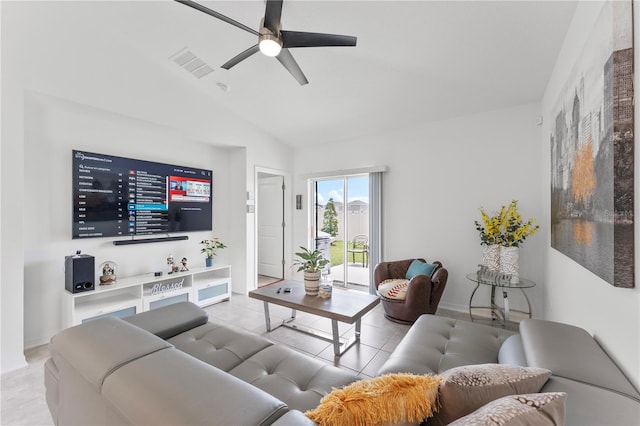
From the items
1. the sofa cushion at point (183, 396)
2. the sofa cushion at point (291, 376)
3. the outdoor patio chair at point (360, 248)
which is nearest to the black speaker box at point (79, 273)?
the sofa cushion at point (291, 376)

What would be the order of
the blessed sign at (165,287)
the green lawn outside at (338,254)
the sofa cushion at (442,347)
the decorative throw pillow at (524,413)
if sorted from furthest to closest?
1. the green lawn outside at (338,254)
2. the blessed sign at (165,287)
3. the sofa cushion at (442,347)
4. the decorative throw pillow at (524,413)

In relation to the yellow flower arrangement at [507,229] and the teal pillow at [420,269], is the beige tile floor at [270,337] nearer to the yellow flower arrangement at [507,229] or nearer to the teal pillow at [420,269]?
the teal pillow at [420,269]

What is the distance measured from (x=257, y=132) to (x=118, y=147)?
1.96 meters

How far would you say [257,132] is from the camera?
4.48 m

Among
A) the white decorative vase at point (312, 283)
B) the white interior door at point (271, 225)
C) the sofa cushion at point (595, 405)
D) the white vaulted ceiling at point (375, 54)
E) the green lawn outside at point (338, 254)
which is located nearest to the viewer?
the sofa cushion at point (595, 405)

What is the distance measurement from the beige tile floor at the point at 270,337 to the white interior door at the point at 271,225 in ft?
4.40

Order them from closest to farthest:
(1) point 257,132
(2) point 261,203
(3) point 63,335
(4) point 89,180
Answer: (3) point 63,335 → (4) point 89,180 → (1) point 257,132 → (2) point 261,203

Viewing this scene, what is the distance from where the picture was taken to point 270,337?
281 centimetres

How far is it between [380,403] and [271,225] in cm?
481

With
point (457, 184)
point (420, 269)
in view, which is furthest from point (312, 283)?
point (457, 184)

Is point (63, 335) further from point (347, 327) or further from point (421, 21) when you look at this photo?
point (421, 21)

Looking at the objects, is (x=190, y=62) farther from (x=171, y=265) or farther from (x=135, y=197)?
(x=171, y=265)

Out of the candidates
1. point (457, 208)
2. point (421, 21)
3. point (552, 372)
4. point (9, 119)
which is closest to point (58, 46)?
point (9, 119)

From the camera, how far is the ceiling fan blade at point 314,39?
1.94 m
